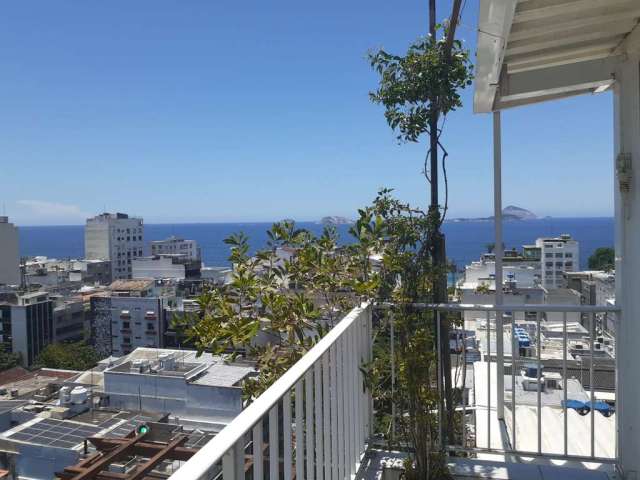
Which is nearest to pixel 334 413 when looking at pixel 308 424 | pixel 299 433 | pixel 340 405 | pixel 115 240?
pixel 340 405

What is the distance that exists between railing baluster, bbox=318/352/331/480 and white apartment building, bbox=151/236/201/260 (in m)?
71.3

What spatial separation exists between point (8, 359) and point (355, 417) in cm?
3820

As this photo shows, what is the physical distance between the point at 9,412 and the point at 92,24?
25459mm

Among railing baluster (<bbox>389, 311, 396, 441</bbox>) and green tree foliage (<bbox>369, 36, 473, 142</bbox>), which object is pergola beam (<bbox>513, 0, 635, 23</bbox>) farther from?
railing baluster (<bbox>389, 311, 396, 441</bbox>)

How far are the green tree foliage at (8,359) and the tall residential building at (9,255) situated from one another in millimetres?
34114

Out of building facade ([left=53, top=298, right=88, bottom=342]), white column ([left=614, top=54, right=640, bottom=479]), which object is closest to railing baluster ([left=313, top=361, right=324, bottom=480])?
white column ([left=614, top=54, right=640, bottom=479])

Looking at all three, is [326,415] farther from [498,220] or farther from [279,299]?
[498,220]

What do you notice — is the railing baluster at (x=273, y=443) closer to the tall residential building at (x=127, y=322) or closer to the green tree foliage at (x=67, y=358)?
the green tree foliage at (x=67, y=358)

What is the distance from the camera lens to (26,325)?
3428 cm

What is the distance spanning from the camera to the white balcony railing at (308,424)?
868mm

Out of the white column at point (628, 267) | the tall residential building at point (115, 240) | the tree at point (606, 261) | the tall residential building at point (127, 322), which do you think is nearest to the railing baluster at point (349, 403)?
the white column at point (628, 267)

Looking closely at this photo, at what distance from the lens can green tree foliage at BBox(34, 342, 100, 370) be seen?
3188 centimetres

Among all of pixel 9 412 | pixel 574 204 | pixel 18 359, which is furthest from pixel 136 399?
pixel 18 359

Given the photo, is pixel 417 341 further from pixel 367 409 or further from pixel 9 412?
pixel 9 412
